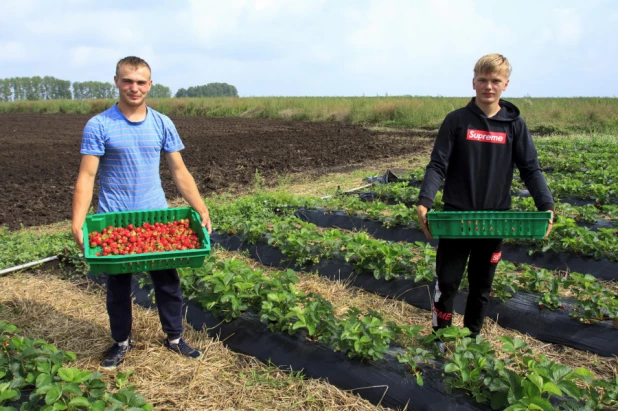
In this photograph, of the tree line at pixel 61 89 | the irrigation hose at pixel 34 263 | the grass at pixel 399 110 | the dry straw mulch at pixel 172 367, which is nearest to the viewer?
the dry straw mulch at pixel 172 367

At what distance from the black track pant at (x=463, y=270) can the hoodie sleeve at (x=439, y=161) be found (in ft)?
1.14

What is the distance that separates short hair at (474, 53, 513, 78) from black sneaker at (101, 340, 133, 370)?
2870mm

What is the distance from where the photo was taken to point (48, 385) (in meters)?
2.37

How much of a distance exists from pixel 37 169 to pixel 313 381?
430 inches

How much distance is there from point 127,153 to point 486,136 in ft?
7.25

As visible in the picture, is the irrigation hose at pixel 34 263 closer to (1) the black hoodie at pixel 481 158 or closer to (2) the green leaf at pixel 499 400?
(1) the black hoodie at pixel 481 158

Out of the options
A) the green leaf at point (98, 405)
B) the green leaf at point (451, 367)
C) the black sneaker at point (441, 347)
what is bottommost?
the black sneaker at point (441, 347)

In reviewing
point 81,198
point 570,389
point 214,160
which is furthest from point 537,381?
point 214,160

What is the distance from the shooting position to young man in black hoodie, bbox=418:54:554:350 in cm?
297

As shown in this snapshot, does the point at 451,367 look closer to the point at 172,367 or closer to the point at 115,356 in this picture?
the point at 172,367

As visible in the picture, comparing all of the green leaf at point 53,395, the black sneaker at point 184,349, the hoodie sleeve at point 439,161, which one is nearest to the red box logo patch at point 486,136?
the hoodie sleeve at point 439,161

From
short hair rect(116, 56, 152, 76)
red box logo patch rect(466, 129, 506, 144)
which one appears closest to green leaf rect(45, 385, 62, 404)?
short hair rect(116, 56, 152, 76)

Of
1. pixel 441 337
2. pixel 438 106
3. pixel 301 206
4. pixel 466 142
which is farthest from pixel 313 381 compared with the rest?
pixel 438 106

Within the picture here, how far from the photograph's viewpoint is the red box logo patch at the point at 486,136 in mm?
2967
